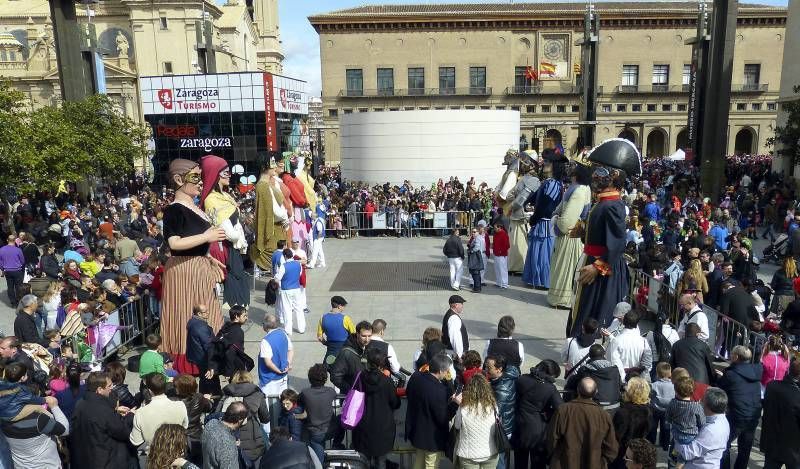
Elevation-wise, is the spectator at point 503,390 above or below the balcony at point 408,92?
below

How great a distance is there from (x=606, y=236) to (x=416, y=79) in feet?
166

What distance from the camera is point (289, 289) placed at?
8633 mm

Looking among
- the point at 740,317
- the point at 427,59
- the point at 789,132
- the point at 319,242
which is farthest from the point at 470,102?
the point at 740,317

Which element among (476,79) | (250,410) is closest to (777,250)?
(250,410)

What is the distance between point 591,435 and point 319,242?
951cm

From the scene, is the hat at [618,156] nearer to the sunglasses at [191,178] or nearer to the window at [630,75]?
the sunglasses at [191,178]

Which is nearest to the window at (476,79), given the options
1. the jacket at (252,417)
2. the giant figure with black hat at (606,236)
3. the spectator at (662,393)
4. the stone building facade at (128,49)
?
the stone building facade at (128,49)

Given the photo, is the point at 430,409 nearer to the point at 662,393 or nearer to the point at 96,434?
the point at 662,393

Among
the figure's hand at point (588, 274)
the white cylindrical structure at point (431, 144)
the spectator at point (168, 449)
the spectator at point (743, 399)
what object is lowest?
the spectator at point (743, 399)

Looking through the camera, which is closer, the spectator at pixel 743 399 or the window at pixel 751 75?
the spectator at pixel 743 399

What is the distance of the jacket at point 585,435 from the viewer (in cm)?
431

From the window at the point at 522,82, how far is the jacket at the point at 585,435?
53.7 metres

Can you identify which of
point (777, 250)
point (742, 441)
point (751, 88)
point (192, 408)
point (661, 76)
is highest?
point (661, 76)

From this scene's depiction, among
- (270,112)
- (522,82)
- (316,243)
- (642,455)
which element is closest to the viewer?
(642,455)
